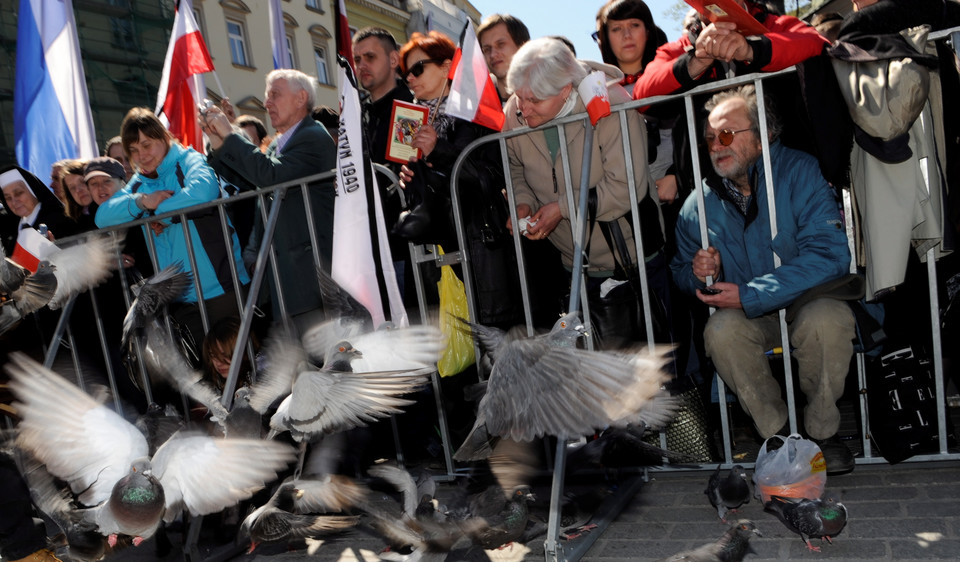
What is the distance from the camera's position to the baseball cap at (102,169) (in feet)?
19.0

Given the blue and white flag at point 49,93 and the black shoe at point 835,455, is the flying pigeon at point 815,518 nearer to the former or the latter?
the black shoe at point 835,455

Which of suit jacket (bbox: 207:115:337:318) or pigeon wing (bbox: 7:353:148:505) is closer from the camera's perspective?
pigeon wing (bbox: 7:353:148:505)

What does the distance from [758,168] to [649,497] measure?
1769 millimetres

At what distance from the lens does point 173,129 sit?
7.05m

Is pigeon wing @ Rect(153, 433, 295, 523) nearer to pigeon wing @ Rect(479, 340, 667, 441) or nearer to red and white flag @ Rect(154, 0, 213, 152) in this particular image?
pigeon wing @ Rect(479, 340, 667, 441)

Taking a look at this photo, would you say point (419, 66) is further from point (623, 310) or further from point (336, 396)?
point (336, 396)

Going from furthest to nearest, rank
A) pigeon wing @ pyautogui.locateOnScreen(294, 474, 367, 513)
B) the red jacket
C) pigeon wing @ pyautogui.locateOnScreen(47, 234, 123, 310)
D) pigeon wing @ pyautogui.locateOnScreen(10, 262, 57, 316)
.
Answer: pigeon wing @ pyautogui.locateOnScreen(47, 234, 123, 310) < pigeon wing @ pyautogui.locateOnScreen(10, 262, 57, 316) < the red jacket < pigeon wing @ pyautogui.locateOnScreen(294, 474, 367, 513)

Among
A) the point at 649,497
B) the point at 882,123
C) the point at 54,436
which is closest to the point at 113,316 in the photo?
the point at 54,436

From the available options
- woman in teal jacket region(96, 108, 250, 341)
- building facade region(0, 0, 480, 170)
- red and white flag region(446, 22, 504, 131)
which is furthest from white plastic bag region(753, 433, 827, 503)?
building facade region(0, 0, 480, 170)

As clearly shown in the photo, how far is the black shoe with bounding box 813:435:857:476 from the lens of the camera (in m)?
3.65

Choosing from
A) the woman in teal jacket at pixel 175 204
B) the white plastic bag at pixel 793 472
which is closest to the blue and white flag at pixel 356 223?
the woman in teal jacket at pixel 175 204

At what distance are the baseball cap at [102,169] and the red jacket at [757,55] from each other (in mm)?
4064

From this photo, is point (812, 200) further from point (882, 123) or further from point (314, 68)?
point (314, 68)

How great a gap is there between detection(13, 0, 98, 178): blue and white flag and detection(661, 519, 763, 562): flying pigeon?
6449 mm
